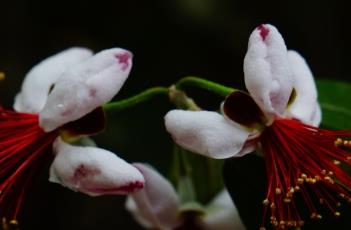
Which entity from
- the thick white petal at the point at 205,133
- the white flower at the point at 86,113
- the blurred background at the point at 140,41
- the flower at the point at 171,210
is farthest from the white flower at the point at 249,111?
the blurred background at the point at 140,41

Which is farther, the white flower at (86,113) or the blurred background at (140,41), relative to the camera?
the blurred background at (140,41)

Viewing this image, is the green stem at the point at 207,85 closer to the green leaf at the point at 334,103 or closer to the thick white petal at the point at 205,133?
the thick white petal at the point at 205,133

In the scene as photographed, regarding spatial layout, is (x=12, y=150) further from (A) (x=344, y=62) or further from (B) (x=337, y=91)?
(A) (x=344, y=62)

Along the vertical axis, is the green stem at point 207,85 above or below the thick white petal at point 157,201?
above

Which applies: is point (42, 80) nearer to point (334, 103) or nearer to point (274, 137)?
point (274, 137)

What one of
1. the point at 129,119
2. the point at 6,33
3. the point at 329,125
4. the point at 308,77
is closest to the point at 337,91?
the point at 329,125

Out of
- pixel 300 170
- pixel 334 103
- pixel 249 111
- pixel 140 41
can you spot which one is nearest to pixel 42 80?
pixel 249 111

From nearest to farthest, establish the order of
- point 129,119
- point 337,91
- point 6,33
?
point 337,91 < point 129,119 < point 6,33
